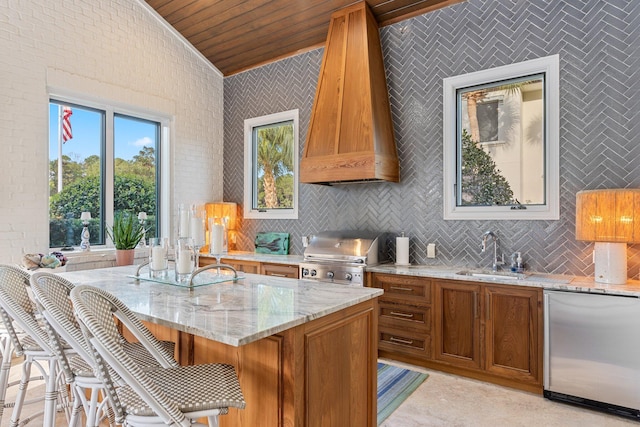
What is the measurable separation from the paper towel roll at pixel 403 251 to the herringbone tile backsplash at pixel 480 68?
13 centimetres

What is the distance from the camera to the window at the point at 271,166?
16.0ft

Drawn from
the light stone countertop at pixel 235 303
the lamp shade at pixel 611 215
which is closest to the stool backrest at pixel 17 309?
the light stone countertop at pixel 235 303

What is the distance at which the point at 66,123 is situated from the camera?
13.6 feet

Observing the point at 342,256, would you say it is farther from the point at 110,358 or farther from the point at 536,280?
the point at 110,358

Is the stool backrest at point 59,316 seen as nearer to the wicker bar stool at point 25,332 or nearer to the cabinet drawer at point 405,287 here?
the wicker bar stool at point 25,332

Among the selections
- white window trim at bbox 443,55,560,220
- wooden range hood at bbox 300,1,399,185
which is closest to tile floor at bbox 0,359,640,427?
white window trim at bbox 443,55,560,220

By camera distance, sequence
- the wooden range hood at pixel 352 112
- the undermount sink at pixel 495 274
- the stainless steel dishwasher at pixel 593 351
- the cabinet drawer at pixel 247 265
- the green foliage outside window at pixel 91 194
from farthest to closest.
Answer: the cabinet drawer at pixel 247 265
the green foliage outside window at pixel 91 194
the wooden range hood at pixel 352 112
the undermount sink at pixel 495 274
the stainless steel dishwasher at pixel 593 351

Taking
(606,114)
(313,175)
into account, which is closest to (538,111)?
(606,114)

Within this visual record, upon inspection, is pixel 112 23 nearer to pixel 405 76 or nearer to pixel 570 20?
pixel 405 76

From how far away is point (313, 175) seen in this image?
3953mm

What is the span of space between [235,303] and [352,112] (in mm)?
2496

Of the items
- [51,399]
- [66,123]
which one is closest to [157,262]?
[51,399]

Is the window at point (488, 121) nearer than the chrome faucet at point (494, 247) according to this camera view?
No

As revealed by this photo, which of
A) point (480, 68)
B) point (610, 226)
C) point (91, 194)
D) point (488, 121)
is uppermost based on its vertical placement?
point (480, 68)
